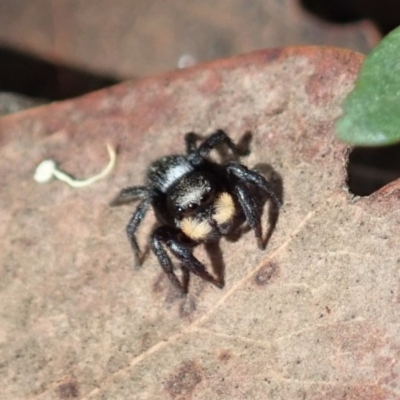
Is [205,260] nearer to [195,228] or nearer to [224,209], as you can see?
[195,228]

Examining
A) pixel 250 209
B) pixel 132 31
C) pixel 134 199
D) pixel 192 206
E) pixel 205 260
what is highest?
pixel 132 31

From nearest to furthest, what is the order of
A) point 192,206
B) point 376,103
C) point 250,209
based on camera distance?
point 376,103
point 250,209
point 192,206

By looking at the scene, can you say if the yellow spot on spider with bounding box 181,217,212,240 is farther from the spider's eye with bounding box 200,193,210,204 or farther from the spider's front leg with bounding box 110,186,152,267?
the spider's front leg with bounding box 110,186,152,267

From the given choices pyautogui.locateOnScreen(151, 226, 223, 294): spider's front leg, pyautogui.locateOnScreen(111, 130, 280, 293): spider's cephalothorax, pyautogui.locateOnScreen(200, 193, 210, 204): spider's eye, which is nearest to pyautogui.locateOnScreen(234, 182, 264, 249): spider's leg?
pyautogui.locateOnScreen(111, 130, 280, 293): spider's cephalothorax

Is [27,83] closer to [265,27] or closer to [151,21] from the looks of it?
[151,21]

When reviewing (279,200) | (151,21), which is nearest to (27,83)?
(151,21)

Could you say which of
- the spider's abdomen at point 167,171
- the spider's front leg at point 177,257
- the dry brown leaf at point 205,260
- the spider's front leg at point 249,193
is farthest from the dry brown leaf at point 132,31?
the spider's front leg at point 177,257

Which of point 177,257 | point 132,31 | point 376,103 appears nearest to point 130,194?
point 177,257
